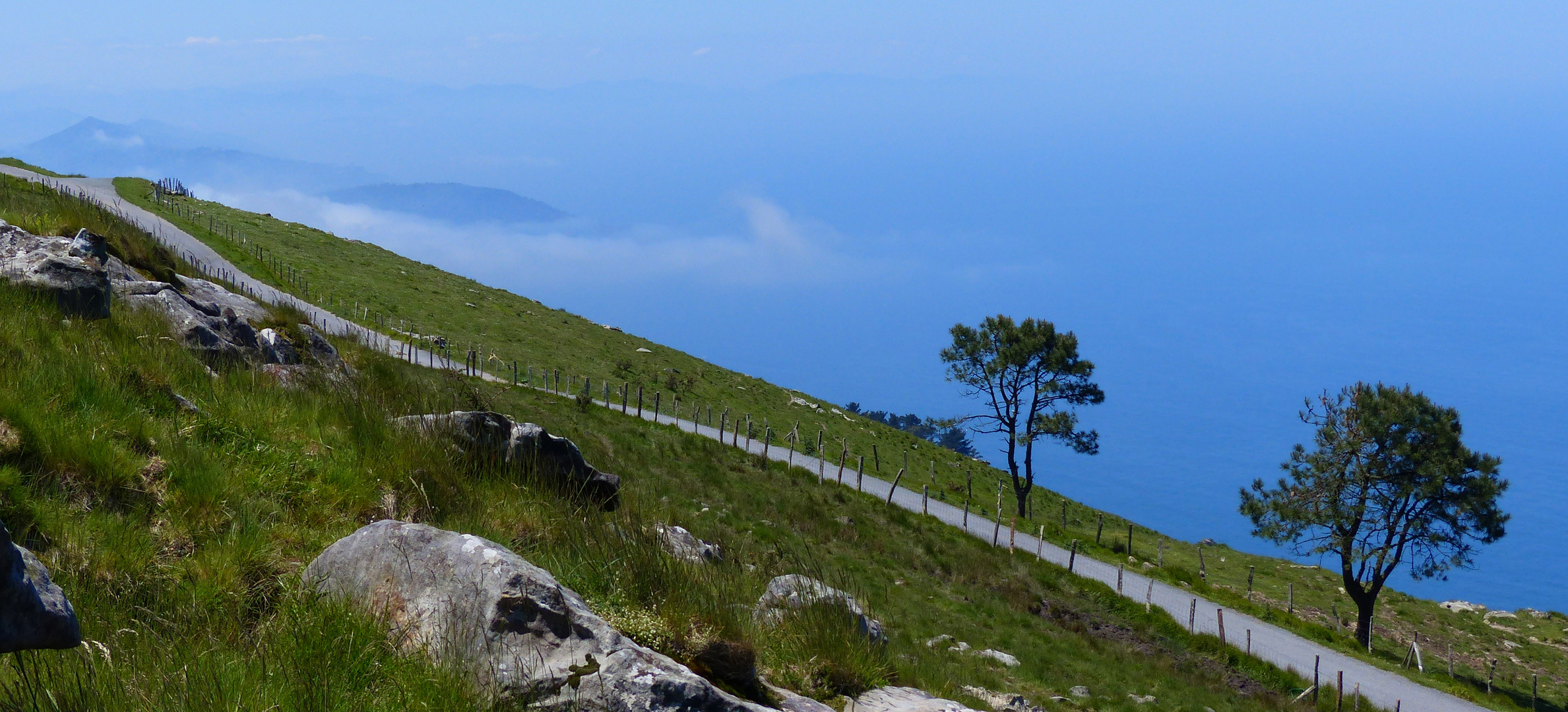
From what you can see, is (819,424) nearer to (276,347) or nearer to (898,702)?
(276,347)

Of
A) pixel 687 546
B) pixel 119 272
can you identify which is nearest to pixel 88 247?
pixel 119 272

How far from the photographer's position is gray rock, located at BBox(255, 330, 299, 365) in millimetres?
13500

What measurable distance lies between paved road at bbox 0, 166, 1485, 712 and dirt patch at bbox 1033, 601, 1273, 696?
6.45 feet

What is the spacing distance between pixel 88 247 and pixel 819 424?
5332 centimetres

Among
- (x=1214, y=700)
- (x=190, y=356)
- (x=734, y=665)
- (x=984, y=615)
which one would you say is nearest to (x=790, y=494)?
(x=984, y=615)

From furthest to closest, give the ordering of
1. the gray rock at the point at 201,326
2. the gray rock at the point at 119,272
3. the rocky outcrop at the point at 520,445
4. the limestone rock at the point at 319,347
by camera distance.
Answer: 1. the gray rock at the point at 119,272
2. the limestone rock at the point at 319,347
3. the gray rock at the point at 201,326
4. the rocky outcrop at the point at 520,445

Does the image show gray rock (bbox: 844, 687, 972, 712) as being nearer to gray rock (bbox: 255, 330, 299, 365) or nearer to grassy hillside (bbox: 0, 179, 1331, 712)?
grassy hillside (bbox: 0, 179, 1331, 712)

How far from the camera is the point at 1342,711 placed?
84.6 feet

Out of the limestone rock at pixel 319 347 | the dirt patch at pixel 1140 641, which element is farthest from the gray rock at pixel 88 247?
the dirt patch at pixel 1140 641

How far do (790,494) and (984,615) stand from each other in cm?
1202

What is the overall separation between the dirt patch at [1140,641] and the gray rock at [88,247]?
985 inches

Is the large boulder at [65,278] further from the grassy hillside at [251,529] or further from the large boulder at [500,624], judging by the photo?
the large boulder at [500,624]

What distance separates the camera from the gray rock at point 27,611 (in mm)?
3469

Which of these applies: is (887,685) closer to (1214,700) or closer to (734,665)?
(734,665)
